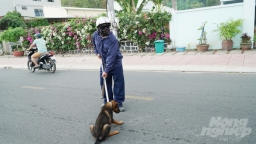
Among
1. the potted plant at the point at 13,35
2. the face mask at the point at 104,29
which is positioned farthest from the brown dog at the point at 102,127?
the potted plant at the point at 13,35

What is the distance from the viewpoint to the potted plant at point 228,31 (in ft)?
32.1

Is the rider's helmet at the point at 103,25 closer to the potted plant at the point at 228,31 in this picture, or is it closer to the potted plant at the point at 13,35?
the potted plant at the point at 228,31

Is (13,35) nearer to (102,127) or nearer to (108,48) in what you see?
(108,48)

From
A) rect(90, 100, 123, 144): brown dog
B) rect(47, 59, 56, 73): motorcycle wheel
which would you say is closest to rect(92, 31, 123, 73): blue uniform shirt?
rect(90, 100, 123, 144): brown dog

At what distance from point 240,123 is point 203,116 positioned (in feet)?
1.96

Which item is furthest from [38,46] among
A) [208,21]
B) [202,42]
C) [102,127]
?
[208,21]

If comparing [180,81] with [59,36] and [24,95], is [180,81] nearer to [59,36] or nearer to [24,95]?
[24,95]

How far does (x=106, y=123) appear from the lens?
10.7ft

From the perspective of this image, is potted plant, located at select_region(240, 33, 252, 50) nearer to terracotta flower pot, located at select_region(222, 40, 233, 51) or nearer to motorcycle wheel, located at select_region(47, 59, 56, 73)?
terracotta flower pot, located at select_region(222, 40, 233, 51)

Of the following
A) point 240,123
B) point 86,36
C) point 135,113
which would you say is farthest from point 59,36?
point 240,123

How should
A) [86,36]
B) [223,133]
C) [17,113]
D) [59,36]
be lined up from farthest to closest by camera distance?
[59,36] → [86,36] → [17,113] → [223,133]

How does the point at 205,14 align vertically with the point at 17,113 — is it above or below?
above

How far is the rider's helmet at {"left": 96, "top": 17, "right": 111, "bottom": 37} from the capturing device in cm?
379

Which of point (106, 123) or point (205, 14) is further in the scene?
point (205, 14)
